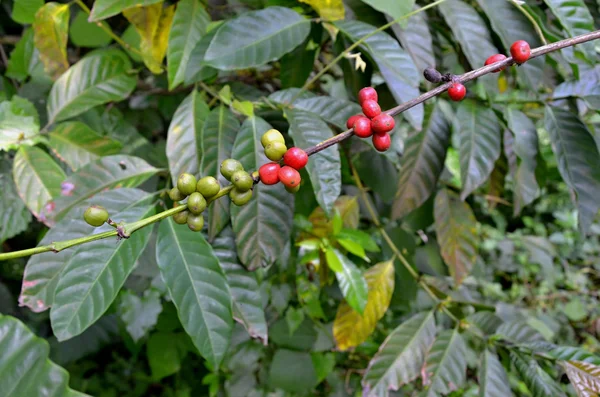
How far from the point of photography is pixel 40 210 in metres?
0.83

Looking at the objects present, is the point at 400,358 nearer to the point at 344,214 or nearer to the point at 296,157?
the point at 344,214

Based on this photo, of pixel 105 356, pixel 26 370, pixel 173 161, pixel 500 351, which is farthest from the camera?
pixel 105 356

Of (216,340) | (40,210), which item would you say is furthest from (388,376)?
(40,210)

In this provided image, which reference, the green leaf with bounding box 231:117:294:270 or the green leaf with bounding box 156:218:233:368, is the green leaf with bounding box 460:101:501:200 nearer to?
the green leaf with bounding box 231:117:294:270

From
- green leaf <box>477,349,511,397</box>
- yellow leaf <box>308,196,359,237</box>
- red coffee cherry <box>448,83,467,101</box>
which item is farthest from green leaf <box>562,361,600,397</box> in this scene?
red coffee cherry <box>448,83,467,101</box>

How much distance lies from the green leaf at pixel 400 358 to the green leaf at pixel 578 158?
0.39 meters

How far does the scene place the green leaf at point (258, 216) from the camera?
769 millimetres

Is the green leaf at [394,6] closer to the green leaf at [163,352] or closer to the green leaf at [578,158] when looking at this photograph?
the green leaf at [578,158]

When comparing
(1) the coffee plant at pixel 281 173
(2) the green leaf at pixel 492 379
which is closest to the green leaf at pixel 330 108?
(1) the coffee plant at pixel 281 173

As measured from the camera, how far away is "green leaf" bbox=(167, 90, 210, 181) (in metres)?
0.81

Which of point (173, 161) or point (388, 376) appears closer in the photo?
point (173, 161)

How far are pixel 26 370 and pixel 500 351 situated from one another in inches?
37.5

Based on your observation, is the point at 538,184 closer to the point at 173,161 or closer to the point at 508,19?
the point at 508,19

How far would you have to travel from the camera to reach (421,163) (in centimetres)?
99
